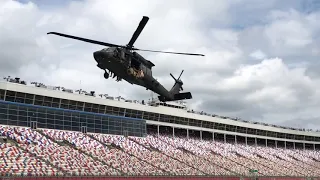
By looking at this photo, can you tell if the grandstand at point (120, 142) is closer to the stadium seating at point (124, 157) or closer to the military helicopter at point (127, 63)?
the stadium seating at point (124, 157)

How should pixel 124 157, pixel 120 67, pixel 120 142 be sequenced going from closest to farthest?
1. pixel 120 67
2. pixel 124 157
3. pixel 120 142

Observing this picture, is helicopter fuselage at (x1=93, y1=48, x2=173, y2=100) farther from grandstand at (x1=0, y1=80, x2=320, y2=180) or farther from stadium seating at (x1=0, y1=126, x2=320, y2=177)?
stadium seating at (x1=0, y1=126, x2=320, y2=177)

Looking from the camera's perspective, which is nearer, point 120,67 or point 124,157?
point 120,67

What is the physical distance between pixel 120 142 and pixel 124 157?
712 cm

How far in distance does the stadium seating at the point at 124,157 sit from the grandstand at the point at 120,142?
0.39 feet

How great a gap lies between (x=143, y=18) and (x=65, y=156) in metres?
25.0

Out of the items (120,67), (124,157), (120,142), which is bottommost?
(124,157)

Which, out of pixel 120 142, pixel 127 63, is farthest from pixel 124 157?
pixel 127 63

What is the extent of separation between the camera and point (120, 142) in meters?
69.8

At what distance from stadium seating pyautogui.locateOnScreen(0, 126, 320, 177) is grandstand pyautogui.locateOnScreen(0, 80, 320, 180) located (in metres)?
0.12

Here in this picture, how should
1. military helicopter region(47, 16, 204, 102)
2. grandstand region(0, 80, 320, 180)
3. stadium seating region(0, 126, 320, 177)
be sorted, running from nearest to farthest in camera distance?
military helicopter region(47, 16, 204, 102), stadium seating region(0, 126, 320, 177), grandstand region(0, 80, 320, 180)

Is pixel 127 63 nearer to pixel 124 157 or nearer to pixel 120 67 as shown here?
pixel 120 67

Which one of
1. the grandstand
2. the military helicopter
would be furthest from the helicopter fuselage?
the grandstand

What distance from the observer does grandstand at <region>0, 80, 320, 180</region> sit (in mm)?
51844
